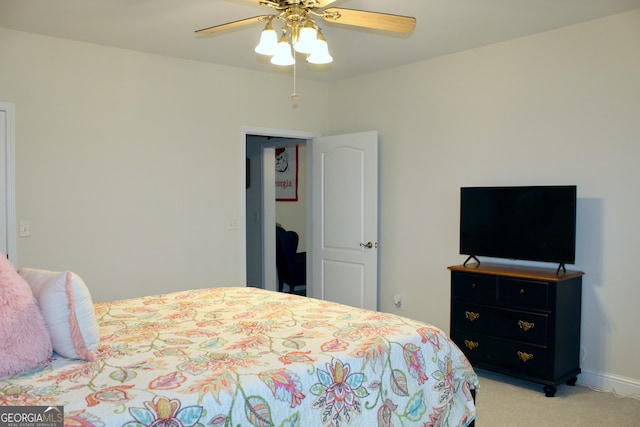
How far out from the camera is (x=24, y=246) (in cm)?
377

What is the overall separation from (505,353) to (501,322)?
0.69 ft

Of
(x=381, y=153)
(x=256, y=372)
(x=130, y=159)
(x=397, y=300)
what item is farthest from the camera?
(x=381, y=153)

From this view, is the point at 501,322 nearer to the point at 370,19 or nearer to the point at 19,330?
the point at 370,19

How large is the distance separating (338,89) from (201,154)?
5.32 ft

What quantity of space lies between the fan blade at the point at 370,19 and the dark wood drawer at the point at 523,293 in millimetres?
1865

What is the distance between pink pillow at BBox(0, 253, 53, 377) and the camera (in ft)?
5.60

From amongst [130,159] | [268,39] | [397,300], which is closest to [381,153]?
[397,300]

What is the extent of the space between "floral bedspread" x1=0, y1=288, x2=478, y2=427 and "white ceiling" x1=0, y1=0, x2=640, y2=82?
5.45 ft

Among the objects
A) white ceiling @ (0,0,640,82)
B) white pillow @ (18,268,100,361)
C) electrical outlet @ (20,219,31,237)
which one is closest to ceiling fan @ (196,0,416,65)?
white ceiling @ (0,0,640,82)

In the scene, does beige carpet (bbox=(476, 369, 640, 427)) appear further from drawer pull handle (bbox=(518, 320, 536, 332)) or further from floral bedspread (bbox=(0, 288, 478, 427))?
floral bedspread (bbox=(0, 288, 478, 427))

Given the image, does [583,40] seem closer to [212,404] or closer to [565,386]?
[565,386]

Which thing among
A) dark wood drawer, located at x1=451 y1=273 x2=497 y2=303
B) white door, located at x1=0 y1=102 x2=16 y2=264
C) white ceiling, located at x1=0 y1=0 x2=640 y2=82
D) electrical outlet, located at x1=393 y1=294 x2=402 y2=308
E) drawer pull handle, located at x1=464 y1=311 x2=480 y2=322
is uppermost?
white ceiling, located at x1=0 y1=0 x2=640 y2=82

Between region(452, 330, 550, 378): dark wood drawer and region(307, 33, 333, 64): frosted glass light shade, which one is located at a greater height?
region(307, 33, 333, 64): frosted glass light shade

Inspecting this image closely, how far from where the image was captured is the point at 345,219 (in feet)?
16.8
